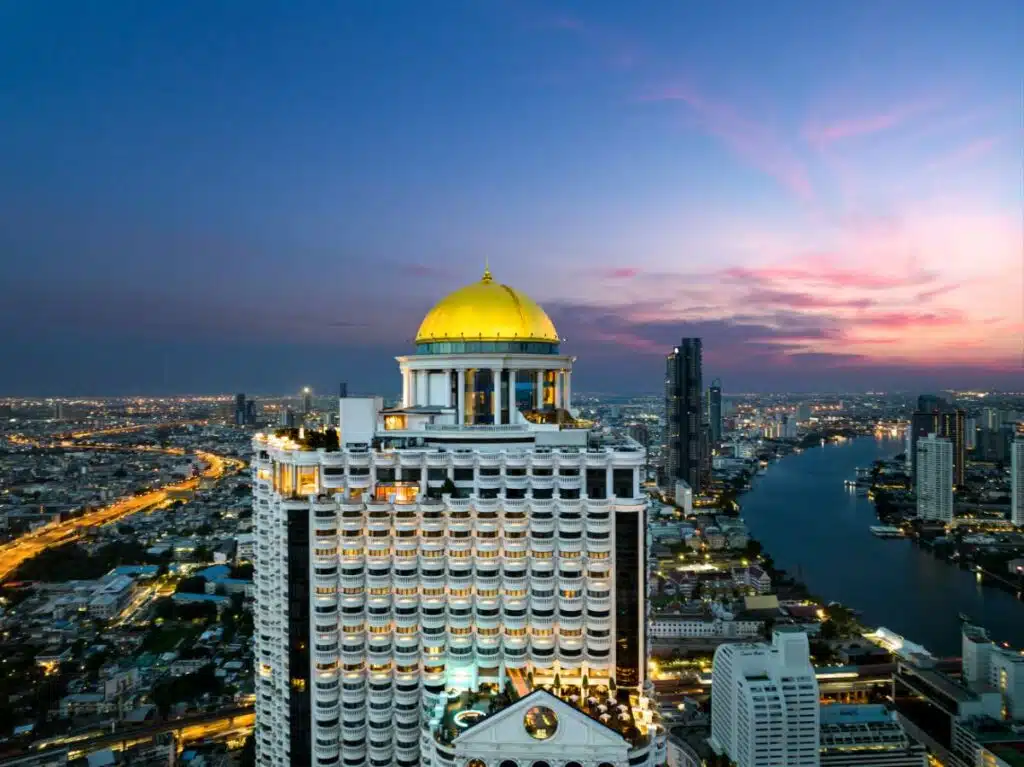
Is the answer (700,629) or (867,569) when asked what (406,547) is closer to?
(700,629)

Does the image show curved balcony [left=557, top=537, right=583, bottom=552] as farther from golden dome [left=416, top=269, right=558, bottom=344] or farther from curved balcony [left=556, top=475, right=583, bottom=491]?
golden dome [left=416, top=269, right=558, bottom=344]

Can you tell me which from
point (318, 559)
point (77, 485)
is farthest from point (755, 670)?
point (77, 485)

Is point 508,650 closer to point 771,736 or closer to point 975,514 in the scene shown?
point 771,736

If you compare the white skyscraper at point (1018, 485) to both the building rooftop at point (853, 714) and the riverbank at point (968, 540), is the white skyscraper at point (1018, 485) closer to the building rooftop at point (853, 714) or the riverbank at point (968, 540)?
the riverbank at point (968, 540)

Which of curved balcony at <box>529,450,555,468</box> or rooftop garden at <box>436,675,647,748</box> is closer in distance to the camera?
rooftop garden at <box>436,675,647,748</box>

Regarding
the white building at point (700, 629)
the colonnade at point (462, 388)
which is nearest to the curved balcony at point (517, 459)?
the colonnade at point (462, 388)

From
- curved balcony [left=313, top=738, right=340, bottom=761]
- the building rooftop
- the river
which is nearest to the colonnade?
curved balcony [left=313, top=738, right=340, bottom=761]
